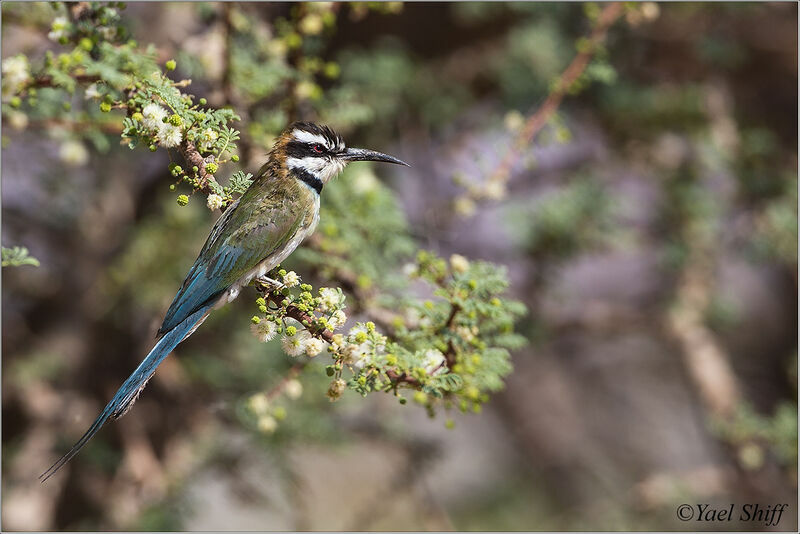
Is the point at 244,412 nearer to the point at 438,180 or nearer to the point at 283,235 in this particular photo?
the point at 283,235

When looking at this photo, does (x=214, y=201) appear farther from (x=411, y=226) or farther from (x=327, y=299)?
(x=411, y=226)

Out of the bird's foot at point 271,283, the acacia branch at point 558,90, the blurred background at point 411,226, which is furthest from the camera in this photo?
the blurred background at point 411,226

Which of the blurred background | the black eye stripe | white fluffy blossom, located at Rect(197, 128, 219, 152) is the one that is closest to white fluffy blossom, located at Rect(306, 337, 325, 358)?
white fluffy blossom, located at Rect(197, 128, 219, 152)

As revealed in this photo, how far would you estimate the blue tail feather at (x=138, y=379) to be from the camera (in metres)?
1.52

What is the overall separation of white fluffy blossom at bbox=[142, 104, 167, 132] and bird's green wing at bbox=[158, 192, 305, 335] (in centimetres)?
30

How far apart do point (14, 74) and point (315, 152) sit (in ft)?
2.54

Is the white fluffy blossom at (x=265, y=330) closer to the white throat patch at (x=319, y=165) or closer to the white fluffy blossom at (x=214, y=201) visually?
the white fluffy blossom at (x=214, y=201)

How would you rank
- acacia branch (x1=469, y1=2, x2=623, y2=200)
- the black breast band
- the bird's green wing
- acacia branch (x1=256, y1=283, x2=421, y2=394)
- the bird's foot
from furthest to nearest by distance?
acacia branch (x1=469, y1=2, x2=623, y2=200), the black breast band, the bird's green wing, the bird's foot, acacia branch (x1=256, y1=283, x2=421, y2=394)

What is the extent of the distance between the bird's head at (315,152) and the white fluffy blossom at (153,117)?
1.87 feet

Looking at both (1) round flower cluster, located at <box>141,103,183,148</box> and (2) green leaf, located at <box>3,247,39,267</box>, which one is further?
(2) green leaf, located at <box>3,247,39,267</box>

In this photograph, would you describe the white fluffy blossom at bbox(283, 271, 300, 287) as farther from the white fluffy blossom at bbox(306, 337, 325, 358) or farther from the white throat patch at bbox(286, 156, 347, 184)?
the white throat patch at bbox(286, 156, 347, 184)

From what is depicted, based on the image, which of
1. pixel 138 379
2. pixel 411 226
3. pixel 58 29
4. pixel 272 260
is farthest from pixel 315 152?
pixel 411 226

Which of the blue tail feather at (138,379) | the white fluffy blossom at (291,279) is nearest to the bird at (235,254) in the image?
the blue tail feather at (138,379)

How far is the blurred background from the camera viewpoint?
3164 millimetres
